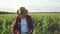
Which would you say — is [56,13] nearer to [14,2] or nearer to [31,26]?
[14,2]

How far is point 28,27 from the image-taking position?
1788 millimetres

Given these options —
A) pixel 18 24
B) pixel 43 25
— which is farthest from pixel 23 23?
pixel 43 25

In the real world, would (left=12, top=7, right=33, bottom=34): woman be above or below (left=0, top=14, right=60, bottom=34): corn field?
above

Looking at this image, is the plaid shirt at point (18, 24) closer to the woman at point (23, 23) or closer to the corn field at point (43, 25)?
the woman at point (23, 23)

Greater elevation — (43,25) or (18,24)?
(18,24)

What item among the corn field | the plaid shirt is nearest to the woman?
the plaid shirt

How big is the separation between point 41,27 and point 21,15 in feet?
5.32

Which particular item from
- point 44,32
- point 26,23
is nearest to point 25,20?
point 26,23

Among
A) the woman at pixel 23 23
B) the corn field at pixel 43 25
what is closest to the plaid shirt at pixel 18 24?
the woman at pixel 23 23

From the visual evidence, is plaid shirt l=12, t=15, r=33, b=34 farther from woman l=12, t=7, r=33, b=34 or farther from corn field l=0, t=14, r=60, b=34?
corn field l=0, t=14, r=60, b=34

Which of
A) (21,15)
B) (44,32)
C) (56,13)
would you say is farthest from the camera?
(44,32)

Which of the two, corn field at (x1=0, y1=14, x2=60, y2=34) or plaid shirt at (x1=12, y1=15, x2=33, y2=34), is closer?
plaid shirt at (x1=12, y1=15, x2=33, y2=34)

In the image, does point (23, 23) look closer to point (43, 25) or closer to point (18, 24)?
point (18, 24)

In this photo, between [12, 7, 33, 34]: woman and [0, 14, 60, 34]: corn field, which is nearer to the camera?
[12, 7, 33, 34]: woman
